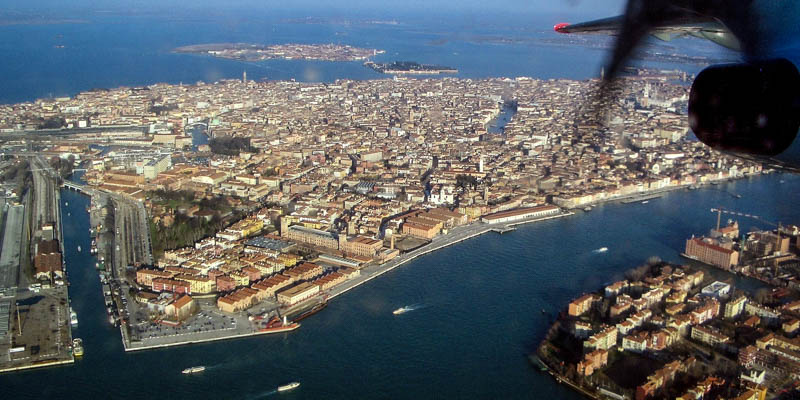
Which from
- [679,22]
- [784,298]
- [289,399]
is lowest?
[289,399]

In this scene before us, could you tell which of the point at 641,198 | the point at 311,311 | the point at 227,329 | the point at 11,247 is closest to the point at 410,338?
the point at 311,311

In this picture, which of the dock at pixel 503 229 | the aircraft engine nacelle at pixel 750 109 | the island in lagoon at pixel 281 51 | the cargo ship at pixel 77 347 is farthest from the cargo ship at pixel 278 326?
the island in lagoon at pixel 281 51

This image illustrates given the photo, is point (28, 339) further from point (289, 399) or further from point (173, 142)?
point (173, 142)

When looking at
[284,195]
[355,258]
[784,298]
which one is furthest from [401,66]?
[784,298]

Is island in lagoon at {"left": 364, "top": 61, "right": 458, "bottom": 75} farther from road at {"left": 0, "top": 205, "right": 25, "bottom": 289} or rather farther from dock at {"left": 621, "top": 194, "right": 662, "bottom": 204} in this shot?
road at {"left": 0, "top": 205, "right": 25, "bottom": 289}

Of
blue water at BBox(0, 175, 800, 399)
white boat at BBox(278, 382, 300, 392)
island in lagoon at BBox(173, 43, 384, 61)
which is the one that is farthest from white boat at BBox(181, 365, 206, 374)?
island in lagoon at BBox(173, 43, 384, 61)

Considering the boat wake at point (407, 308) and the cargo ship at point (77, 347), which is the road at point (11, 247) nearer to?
the cargo ship at point (77, 347)
